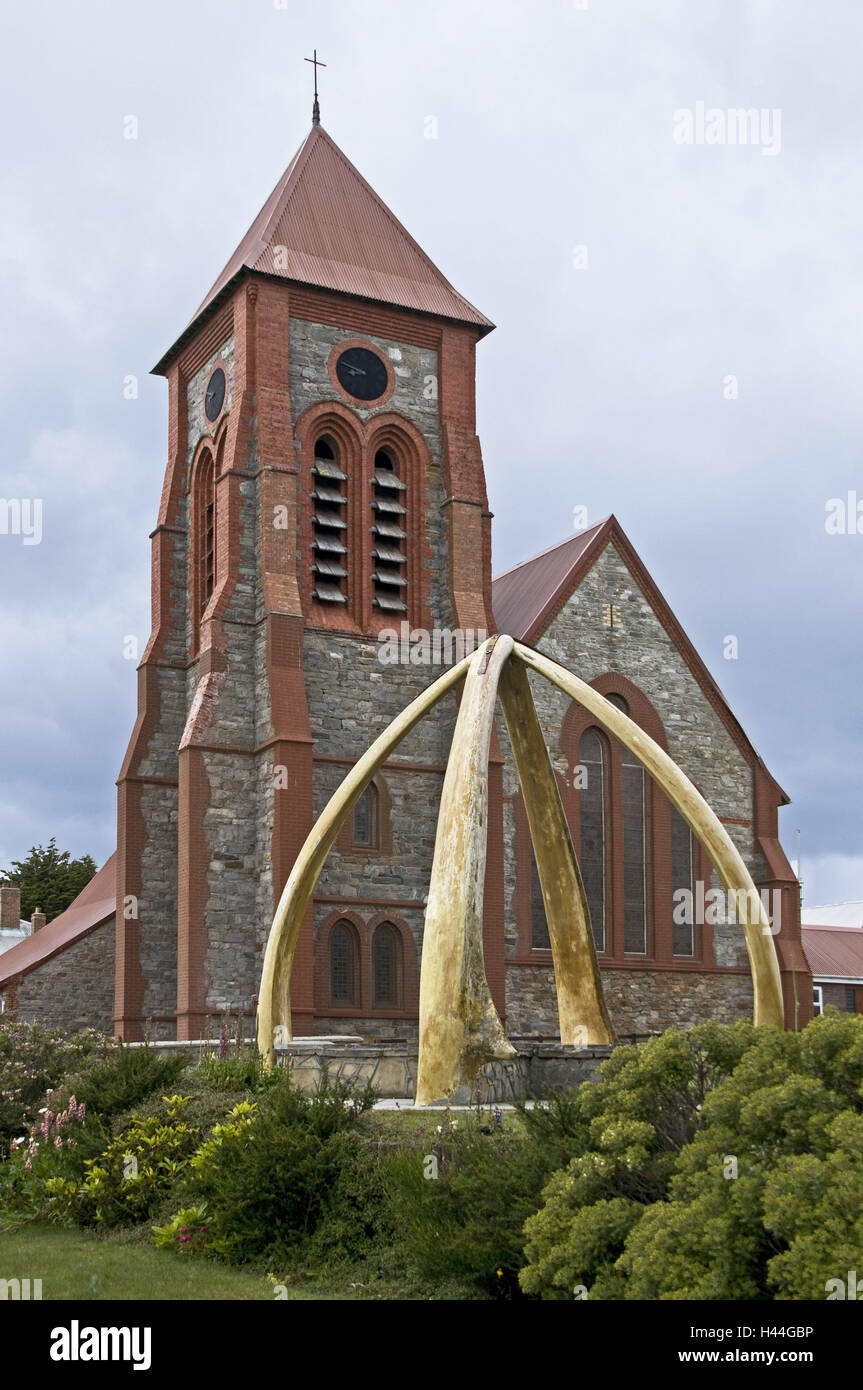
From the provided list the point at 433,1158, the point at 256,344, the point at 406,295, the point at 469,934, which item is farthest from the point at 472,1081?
the point at 406,295

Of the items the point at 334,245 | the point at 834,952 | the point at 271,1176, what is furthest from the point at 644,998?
the point at 271,1176

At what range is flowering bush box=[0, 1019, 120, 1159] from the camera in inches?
765

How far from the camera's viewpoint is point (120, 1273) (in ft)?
41.5

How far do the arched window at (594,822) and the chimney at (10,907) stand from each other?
28784 mm

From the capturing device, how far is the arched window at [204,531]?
37219 millimetres

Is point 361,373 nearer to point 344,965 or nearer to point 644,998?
point 344,965

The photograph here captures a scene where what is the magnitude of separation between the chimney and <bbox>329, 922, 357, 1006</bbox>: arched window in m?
28.0

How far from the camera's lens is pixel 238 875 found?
33.1 meters

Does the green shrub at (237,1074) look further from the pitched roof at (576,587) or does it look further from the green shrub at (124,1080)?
the pitched roof at (576,587)

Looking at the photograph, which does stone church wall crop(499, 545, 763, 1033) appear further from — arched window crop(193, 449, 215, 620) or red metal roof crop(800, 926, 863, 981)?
red metal roof crop(800, 926, 863, 981)

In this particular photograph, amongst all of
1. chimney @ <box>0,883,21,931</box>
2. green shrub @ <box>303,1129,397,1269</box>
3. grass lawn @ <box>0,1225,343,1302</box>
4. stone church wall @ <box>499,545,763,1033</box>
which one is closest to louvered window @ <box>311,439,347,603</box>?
stone church wall @ <box>499,545,763,1033</box>

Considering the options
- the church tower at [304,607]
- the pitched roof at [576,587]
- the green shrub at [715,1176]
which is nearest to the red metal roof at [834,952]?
the pitched roof at [576,587]
